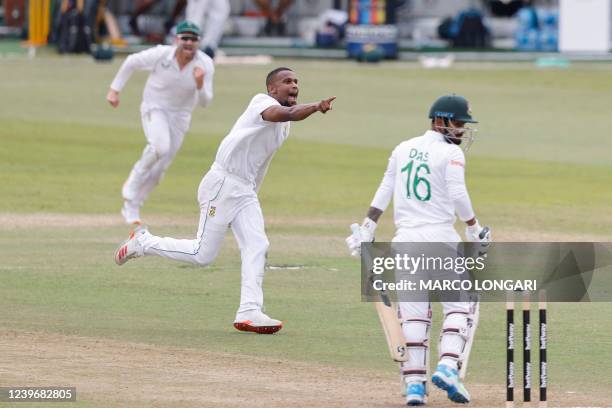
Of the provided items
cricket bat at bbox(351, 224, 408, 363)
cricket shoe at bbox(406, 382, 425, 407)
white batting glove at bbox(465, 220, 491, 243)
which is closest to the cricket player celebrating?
white batting glove at bbox(465, 220, 491, 243)

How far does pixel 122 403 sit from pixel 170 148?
9593 mm

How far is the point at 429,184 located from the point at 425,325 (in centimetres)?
92

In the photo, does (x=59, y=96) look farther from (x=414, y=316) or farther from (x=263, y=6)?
(x=414, y=316)

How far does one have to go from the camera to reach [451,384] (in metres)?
9.39

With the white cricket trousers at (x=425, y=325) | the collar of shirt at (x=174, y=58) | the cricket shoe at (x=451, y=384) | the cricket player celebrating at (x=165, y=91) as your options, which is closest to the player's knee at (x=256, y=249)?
the white cricket trousers at (x=425, y=325)

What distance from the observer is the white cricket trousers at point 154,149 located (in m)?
18.4

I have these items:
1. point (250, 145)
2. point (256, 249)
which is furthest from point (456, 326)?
point (250, 145)

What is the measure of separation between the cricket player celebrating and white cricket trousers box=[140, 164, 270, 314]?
5863mm

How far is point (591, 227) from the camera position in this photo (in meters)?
19.2

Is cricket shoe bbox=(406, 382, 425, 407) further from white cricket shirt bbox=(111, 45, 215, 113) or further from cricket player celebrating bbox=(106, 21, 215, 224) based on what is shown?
white cricket shirt bbox=(111, 45, 215, 113)

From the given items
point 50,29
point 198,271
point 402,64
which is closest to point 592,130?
point 402,64

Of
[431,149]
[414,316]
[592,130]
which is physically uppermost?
[431,149]

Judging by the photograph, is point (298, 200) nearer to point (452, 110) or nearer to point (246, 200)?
point (246, 200)

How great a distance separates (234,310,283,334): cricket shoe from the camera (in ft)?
39.8
